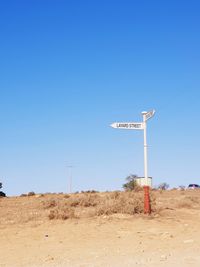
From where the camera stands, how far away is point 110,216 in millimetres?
17469

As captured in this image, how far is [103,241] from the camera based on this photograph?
1352 cm

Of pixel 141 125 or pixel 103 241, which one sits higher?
pixel 141 125

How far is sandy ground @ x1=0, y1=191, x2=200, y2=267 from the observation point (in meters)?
11.0

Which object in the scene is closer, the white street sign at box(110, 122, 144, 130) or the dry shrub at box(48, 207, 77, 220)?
the dry shrub at box(48, 207, 77, 220)

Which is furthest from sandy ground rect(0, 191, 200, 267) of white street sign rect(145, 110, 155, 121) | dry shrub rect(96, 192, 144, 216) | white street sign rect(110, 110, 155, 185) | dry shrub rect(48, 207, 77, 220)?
white street sign rect(145, 110, 155, 121)

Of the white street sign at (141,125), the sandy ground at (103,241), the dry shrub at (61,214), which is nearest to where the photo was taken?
the sandy ground at (103,241)

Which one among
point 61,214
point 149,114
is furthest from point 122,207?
point 149,114

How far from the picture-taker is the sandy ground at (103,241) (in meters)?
11.0

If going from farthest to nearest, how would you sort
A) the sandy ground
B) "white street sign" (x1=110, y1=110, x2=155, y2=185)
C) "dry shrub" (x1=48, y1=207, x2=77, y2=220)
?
"white street sign" (x1=110, y1=110, x2=155, y2=185) → "dry shrub" (x1=48, y1=207, x2=77, y2=220) → the sandy ground

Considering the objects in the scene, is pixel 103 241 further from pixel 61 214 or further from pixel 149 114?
pixel 149 114

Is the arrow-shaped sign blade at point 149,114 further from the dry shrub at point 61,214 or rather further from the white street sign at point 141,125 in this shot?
the dry shrub at point 61,214

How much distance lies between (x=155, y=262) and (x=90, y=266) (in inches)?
52.1

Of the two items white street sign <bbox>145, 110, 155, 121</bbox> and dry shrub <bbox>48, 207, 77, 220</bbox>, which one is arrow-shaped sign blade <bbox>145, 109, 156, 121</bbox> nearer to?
white street sign <bbox>145, 110, 155, 121</bbox>

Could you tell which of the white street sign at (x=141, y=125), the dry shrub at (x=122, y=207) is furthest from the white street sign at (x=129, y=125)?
the dry shrub at (x=122, y=207)
